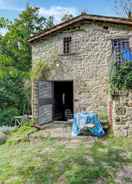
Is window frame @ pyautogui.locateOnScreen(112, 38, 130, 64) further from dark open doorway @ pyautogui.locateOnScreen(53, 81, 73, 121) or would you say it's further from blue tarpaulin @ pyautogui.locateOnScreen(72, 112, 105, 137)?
dark open doorway @ pyautogui.locateOnScreen(53, 81, 73, 121)

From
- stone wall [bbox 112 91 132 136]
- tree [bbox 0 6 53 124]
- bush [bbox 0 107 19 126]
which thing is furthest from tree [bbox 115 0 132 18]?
bush [bbox 0 107 19 126]

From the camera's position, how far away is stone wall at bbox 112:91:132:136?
1076 cm

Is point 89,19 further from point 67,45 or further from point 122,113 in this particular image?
point 122,113

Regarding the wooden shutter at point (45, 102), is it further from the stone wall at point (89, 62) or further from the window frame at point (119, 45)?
the window frame at point (119, 45)

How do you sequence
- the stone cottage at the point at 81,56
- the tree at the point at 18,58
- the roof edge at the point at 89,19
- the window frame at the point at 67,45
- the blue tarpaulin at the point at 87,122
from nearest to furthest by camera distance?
1. the blue tarpaulin at the point at 87,122
2. the roof edge at the point at 89,19
3. the stone cottage at the point at 81,56
4. the window frame at the point at 67,45
5. the tree at the point at 18,58

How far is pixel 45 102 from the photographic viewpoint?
46.3 feet

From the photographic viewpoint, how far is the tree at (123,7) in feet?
65.3

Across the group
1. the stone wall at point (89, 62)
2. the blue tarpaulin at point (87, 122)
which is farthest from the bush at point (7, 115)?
the blue tarpaulin at point (87, 122)

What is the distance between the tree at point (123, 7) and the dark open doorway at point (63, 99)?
7.58m

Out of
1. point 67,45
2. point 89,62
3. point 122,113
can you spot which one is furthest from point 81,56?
point 122,113

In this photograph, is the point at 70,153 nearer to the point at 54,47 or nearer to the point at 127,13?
the point at 54,47

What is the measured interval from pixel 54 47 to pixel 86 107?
13.1 ft

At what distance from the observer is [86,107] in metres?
13.8

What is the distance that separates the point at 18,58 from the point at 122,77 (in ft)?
46.2
